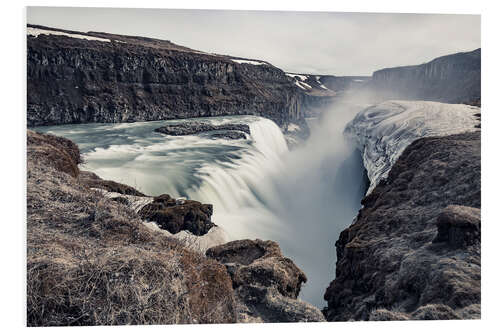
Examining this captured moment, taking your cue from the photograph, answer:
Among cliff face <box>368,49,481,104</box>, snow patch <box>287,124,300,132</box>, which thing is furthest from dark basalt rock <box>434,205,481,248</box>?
snow patch <box>287,124,300,132</box>

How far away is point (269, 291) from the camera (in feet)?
11.5

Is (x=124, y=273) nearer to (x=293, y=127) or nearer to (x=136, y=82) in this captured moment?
(x=136, y=82)

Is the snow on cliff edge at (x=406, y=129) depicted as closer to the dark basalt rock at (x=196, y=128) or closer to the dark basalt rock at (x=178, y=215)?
the dark basalt rock at (x=178, y=215)

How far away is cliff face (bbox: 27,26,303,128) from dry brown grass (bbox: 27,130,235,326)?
7.13 feet

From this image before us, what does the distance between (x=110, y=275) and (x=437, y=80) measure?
16.1 m

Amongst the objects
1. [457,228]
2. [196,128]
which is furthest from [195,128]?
[457,228]

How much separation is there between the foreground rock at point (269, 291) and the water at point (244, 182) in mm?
1986

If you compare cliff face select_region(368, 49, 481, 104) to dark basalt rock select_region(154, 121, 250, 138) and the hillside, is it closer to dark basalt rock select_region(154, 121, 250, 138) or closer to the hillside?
the hillside

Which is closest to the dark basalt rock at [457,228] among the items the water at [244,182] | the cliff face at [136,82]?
the water at [244,182]

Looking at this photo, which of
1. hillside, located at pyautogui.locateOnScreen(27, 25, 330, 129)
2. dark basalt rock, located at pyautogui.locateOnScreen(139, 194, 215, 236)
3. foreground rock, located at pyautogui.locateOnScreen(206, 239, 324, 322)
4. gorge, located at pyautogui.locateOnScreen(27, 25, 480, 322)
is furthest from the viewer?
hillside, located at pyautogui.locateOnScreen(27, 25, 330, 129)

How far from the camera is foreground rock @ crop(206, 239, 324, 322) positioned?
3.30m

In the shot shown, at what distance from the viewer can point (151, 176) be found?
350 inches

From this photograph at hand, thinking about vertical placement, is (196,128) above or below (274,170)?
above

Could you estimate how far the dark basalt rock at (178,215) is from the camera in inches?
199
